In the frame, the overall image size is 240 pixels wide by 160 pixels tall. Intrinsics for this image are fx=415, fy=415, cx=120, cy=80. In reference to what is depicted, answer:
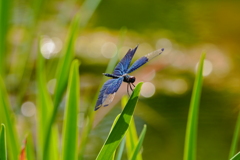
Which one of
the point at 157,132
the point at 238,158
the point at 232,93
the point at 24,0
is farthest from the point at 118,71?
the point at 24,0

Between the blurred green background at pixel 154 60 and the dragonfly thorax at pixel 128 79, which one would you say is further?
the blurred green background at pixel 154 60

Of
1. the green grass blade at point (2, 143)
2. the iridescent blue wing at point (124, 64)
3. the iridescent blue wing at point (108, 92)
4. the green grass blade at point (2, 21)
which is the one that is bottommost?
the green grass blade at point (2, 143)

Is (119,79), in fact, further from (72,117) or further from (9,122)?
(9,122)

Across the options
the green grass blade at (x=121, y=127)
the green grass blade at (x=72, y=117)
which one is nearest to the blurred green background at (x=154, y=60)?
the green grass blade at (x=72, y=117)

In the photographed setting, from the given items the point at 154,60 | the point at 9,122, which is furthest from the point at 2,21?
the point at 154,60

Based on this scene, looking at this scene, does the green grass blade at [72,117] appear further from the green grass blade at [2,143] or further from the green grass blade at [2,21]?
the green grass blade at [2,21]

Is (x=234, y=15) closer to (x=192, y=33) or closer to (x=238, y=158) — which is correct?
(x=192, y=33)
